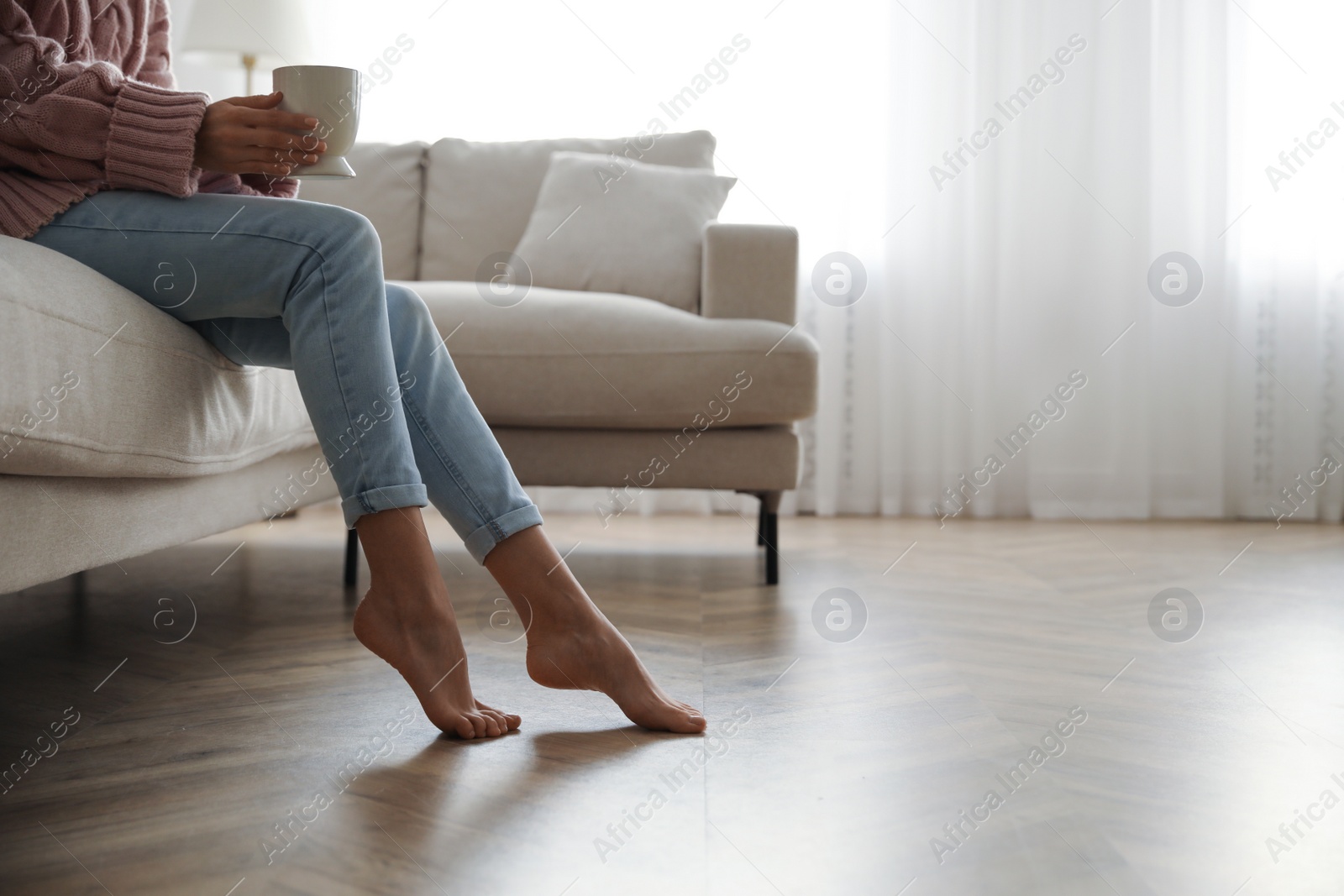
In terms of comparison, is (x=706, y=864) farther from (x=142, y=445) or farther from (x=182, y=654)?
(x=182, y=654)

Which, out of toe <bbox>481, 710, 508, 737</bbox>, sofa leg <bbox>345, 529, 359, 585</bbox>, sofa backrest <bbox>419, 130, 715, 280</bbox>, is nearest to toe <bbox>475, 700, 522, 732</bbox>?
toe <bbox>481, 710, 508, 737</bbox>

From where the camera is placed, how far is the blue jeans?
3.22ft

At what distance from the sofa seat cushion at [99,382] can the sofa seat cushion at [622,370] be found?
2.34 feet

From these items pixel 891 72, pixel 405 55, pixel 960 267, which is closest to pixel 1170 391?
pixel 960 267

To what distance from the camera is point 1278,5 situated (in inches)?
118

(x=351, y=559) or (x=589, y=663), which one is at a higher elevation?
(x=589, y=663)

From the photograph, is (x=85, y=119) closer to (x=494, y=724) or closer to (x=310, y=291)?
(x=310, y=291)

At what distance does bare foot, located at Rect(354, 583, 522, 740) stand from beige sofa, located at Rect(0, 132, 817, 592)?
0.86 ft

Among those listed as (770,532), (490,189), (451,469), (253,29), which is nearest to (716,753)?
(451,469)

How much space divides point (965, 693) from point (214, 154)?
97 cm

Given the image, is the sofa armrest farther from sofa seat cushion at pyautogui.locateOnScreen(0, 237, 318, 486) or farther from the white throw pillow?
sofa seat cushion at pyautogui.locateOnScreen(0, 237, 318, 486)

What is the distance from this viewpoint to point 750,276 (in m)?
2.09

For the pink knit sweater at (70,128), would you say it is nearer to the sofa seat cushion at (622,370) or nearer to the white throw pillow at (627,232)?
the sofa seat cushion at (622,370)

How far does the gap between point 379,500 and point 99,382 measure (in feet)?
0.84
